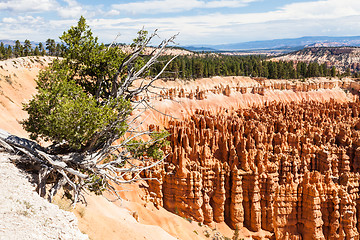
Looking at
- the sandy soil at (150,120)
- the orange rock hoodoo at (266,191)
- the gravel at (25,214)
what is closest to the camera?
the gravel at (25,214)

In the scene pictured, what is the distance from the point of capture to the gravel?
747 centimetres

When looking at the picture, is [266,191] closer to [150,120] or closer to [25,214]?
[150,120]

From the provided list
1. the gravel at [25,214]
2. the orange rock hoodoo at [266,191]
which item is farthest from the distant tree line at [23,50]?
the gravel at [25,214]

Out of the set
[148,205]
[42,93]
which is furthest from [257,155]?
[42,93]

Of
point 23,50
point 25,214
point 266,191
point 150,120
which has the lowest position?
point 266,191

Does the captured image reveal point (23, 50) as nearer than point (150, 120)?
No

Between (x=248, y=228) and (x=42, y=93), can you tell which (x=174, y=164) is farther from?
(x=42, y=93)

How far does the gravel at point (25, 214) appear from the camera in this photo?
7473 millimetres

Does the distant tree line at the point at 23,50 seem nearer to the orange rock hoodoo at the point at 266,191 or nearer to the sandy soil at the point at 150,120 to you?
the sandy soil at the point at 150,120

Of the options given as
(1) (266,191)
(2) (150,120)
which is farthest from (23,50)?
(1) (266,191)

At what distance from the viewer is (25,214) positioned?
8.11 m

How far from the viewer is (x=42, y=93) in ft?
Answer: 33.3

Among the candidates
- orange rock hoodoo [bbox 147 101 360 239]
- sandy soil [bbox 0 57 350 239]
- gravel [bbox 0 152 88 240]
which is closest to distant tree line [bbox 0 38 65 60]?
sandy soil [bbox 0 57 350 239]

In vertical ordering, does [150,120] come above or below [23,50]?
below
